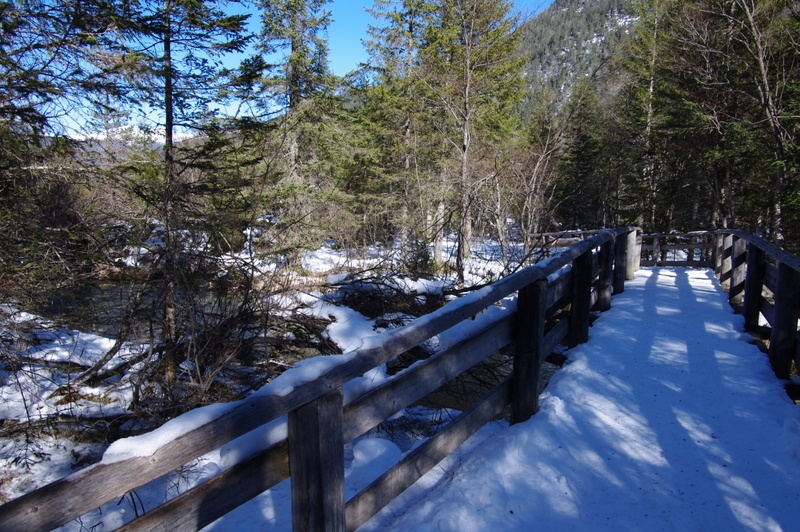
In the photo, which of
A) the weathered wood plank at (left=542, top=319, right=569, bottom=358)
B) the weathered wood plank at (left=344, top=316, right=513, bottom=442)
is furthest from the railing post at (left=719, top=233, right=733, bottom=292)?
the weathered wood plank at (left=344, top=316, right=513, bottom=442)

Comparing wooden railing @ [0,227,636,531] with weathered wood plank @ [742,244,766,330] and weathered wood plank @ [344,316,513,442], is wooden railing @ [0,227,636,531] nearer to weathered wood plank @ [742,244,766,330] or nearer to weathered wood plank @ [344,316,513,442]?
weathered wood plank @ [344,316,513,442]

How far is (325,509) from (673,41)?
65.2 ft

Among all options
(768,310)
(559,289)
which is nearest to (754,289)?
(768,310)

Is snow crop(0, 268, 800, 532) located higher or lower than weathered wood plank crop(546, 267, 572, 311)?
lower

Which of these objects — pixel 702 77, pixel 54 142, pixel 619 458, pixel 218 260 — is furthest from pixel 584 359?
pixel 702 77

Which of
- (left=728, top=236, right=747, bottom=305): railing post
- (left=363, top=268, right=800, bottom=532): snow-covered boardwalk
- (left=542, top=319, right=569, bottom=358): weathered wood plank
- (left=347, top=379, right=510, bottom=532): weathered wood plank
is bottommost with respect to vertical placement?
(left=363, top=268, right=800, bottom=532): snow-covered boardwalk

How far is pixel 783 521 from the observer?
2.14 meters

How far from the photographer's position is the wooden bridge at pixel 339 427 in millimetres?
1160

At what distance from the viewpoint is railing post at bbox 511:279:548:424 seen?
120 inches

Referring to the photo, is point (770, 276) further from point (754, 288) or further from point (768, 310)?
point (768, 310)

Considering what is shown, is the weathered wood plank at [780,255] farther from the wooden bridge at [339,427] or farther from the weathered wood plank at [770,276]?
the weathered wood plank at [770,276]

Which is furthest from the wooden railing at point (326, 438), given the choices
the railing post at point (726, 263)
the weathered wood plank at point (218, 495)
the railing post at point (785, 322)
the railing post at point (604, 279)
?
the railing post at point (726, 263)

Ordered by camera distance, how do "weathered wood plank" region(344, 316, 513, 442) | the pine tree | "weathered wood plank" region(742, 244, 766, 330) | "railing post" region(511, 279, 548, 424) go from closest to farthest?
"weathered wood plank" region(344, 316, 513, 442)
"railing post" region(511, 279, 548, 424)
"weathered wood plank" region(742, 244, 766, 330)
the pine tree

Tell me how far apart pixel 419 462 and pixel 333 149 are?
60.6 feet
